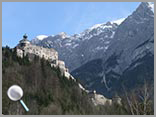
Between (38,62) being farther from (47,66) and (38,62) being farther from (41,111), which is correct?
(41,111)

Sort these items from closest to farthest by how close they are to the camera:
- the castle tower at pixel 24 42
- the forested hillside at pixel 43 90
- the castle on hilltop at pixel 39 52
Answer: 1. the forested hillside at pixel 43 90
2. the castle on hilltop at pixel 39 52
3. the castle tower at pixel 24 42

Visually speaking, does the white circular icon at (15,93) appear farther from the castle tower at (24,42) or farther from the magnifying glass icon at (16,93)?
the castle tower at (24,42)

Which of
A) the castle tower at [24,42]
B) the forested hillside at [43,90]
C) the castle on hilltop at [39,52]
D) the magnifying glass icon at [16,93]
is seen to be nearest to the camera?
the magnifying glass icon at [16,93]

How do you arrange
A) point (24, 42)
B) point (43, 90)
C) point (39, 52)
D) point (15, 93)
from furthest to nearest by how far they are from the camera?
point (24, 42), point (39, 52), point (43, 90), point (15, 93)

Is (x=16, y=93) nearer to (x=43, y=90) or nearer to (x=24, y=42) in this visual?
(x=43, y=90)

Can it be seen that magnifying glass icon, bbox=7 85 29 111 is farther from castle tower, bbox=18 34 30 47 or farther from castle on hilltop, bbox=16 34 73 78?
castle tower, bbox=18 34 30 47

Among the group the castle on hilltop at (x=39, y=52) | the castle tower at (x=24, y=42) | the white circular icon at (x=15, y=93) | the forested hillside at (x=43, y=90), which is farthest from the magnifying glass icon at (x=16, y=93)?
the castle tower at (x=24, y=42)

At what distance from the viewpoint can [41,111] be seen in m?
69.9

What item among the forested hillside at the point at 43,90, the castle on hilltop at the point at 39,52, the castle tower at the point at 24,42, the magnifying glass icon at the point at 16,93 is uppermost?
the castle tower at the point at 24,42

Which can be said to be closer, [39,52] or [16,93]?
[16,93]

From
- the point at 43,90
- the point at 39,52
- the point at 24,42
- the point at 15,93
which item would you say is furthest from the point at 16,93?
the point at 24,42

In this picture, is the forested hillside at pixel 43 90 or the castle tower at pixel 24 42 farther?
the castle tower at pixel 24 42

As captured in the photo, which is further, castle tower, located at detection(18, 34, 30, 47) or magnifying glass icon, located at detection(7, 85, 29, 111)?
castle tower, located at detection(18, 34, 30, 47)

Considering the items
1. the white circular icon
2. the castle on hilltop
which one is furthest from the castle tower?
the white circular icon
